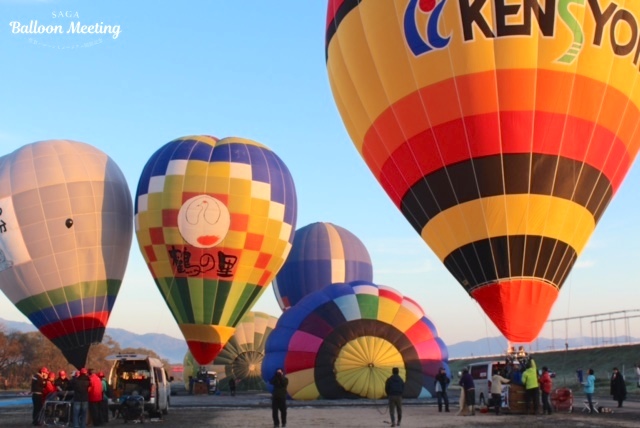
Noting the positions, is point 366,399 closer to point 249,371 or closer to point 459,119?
point 459,119

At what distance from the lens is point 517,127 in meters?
15.4

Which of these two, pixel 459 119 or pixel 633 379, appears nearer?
pixel 459 119

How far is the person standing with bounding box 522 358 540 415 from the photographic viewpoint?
16.3 meters

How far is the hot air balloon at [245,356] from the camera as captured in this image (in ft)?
119

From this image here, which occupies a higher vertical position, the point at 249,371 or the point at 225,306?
the point at 225,306

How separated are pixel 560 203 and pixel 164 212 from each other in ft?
53.1

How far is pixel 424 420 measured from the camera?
15789 mm

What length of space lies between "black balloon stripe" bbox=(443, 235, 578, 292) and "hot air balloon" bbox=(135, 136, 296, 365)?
13728mm

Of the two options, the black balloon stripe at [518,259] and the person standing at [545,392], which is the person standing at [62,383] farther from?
the person standing at [545,392]

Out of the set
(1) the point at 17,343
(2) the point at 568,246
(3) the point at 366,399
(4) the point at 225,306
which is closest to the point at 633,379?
(3) the point at 366,399

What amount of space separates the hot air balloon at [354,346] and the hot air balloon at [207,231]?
4.21m

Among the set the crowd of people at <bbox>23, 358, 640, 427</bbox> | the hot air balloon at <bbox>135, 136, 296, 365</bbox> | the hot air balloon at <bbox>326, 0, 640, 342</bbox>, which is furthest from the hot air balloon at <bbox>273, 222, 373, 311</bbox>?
the hot air balloon at <bbox>326, 0, 640, 342</bbox>

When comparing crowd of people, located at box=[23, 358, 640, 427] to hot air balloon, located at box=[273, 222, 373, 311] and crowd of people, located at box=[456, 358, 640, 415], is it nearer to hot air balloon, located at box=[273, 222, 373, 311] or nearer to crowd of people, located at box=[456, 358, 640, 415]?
crowd of people, located at box=[456, 358, 640, 415]

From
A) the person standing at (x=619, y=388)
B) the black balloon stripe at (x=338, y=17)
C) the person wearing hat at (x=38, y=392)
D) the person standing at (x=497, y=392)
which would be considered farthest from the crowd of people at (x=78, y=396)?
the person standing at (x=619, y=388)
